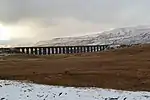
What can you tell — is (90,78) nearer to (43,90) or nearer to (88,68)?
(88,68)

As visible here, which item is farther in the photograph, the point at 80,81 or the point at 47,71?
the point at 47,71

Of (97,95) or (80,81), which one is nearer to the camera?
(97,95)

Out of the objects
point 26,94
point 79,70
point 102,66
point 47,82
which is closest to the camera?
point 26,94

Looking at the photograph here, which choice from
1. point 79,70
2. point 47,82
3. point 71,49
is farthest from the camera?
point 71,49

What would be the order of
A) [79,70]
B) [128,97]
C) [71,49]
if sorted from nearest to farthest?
[128,97] → [79,70] → [71,49]

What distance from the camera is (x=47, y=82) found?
23.9m

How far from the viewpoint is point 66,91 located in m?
17.4

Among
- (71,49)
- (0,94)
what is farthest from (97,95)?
(71,49)

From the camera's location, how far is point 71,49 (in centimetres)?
9575

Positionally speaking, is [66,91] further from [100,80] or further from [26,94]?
[100,80]

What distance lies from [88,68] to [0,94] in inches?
522

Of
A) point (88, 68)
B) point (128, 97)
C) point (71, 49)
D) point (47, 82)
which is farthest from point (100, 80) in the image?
point (71, 49)

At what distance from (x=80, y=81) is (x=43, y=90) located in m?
6.47

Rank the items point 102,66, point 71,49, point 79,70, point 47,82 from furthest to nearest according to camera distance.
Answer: point 71,49 → point 102,66 → point 79,70 → point 47,82
